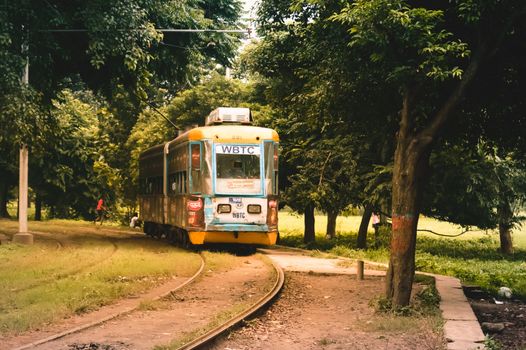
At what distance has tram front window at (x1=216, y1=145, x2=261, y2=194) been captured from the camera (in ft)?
72.2

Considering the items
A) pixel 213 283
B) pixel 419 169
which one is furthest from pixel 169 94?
pixel 419 169

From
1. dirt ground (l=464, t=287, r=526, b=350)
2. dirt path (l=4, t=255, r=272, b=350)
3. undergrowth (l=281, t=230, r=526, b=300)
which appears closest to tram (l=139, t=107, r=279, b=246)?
undergrowth (l=281, t=230, r=526, b=300)

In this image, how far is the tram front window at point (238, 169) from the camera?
22016 mm

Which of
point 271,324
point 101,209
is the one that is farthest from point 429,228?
point 271,324

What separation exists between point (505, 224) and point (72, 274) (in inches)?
791

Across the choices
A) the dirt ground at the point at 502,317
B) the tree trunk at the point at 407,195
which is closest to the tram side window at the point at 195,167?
the dirt ground at the point at 502,317

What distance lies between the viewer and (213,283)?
15.8 meters

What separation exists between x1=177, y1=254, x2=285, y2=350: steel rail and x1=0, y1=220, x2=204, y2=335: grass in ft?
8.15

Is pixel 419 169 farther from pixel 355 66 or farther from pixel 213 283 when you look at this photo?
pixel 213 283

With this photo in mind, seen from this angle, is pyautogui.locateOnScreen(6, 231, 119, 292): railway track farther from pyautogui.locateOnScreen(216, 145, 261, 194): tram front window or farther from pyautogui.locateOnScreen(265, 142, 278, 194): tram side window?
pyautogui.locateOnScreen(265, 142, 278, 194): tram side window

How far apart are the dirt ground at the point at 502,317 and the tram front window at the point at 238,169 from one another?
308 inches

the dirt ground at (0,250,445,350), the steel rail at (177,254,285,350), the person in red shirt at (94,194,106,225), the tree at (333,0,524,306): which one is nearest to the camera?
the steel rail at (177,254,285,350)

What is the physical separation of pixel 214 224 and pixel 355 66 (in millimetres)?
9183

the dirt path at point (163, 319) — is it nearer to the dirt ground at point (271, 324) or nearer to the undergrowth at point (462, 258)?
the dirt ground at point (271, 324)
